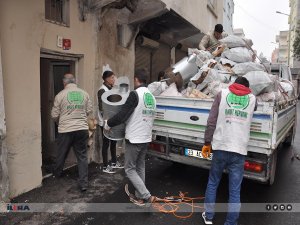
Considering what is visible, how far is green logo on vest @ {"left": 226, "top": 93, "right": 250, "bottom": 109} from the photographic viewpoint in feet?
11.6

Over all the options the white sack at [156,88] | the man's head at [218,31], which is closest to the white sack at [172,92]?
the white sack at [156,88]

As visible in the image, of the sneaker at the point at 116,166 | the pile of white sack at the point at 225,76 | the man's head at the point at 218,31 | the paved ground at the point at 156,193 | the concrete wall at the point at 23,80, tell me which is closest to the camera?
the paved ground at the point at 156,193

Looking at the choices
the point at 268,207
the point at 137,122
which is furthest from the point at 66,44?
the point at 268,207

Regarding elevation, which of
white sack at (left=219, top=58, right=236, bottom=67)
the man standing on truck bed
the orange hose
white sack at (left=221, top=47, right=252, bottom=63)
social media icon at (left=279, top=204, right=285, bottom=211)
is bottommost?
social media icon at (left=279, top=204, right=285, bottom=211)

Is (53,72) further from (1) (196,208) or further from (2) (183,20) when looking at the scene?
(2) (183,20)

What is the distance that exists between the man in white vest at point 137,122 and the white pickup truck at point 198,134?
67 centimetres

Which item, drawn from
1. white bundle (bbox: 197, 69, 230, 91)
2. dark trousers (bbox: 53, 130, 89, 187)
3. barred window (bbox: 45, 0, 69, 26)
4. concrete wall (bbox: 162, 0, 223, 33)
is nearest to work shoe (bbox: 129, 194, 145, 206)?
dark trousers (bbox: 53, 130, 89, 187)

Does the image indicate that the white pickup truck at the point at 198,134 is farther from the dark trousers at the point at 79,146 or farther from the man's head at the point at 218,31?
the man's head at the point at 218,31

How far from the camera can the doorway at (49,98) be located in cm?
588

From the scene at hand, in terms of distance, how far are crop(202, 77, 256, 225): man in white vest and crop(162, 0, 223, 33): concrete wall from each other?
4.26 meters

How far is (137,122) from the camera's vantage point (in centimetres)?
400

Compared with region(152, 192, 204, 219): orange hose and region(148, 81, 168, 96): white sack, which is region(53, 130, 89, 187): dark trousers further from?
region(148, 81, 168, 96): white sack

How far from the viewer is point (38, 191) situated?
15.1ft

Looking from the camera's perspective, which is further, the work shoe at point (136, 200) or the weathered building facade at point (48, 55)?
the work shoe at point (136, 200)
